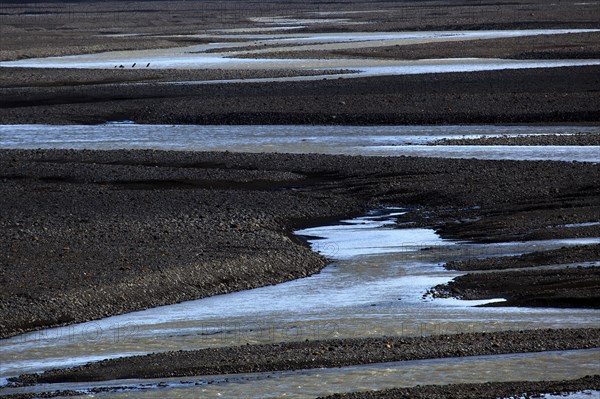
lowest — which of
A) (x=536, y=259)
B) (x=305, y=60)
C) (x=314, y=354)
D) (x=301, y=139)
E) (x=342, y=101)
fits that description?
(x=305, y=60)

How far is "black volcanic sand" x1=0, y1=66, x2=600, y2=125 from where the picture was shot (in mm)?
32188

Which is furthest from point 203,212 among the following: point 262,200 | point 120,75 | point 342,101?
point 120,75

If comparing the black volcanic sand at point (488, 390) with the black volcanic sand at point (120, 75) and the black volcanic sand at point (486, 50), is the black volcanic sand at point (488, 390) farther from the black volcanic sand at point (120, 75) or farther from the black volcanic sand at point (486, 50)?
the black volcanic sand at point (486, 50)

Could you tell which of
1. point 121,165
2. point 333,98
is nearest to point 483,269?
point 121,165

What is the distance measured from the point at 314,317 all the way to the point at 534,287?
2691mm

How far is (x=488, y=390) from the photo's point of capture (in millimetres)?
10602

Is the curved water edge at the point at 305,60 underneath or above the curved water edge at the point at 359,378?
underneath

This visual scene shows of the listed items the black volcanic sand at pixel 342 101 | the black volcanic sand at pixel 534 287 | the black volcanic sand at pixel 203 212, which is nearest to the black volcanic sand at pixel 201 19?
the black volcanic sand at pixel 342 101

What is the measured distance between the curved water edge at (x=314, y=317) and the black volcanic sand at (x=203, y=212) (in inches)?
19.6

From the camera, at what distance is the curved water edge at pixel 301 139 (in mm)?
25953

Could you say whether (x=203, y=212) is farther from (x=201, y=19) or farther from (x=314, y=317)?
(x=201, y=19)

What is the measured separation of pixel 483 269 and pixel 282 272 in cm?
256

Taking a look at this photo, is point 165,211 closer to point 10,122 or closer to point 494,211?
point 494,211

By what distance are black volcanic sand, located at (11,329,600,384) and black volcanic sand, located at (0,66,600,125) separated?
63.7ft
